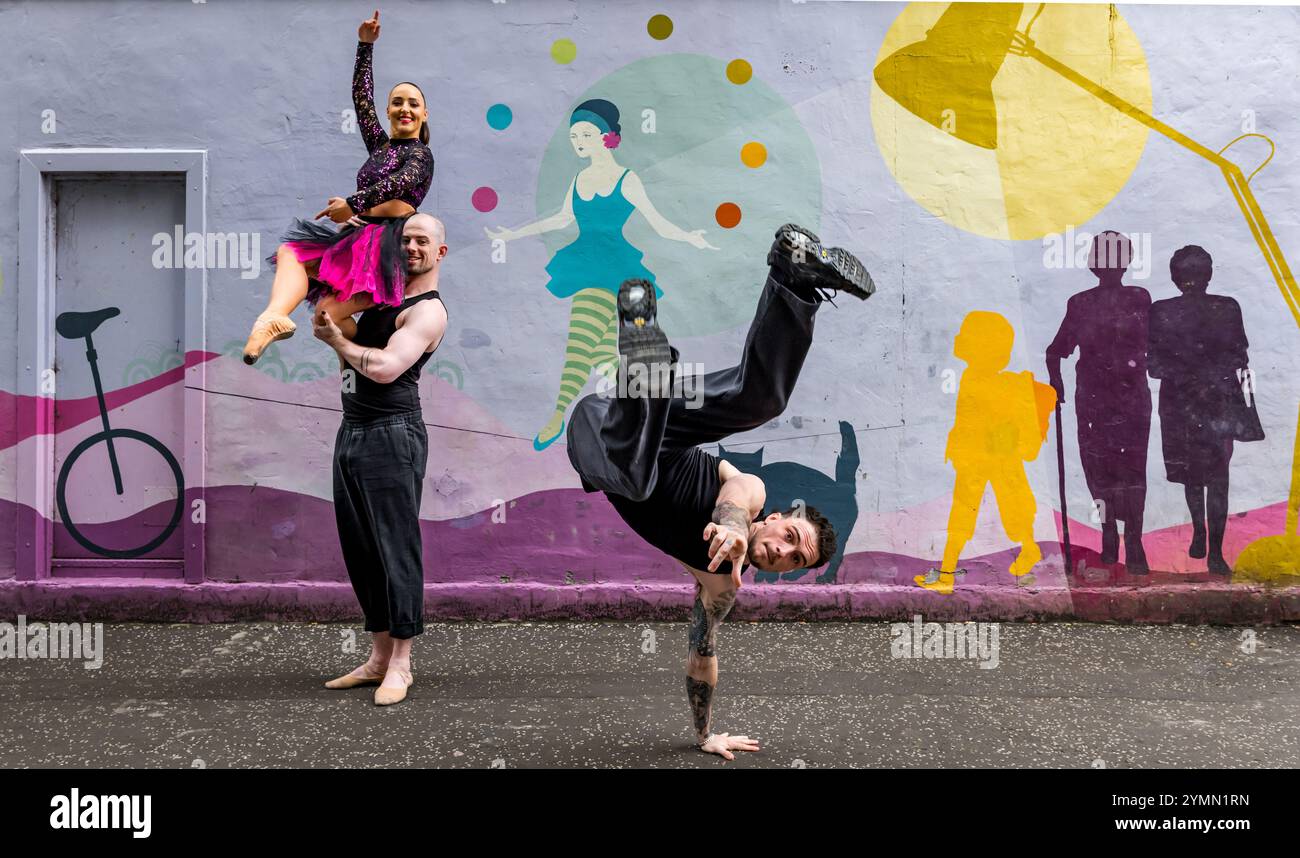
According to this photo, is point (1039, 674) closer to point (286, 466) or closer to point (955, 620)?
point (955, 620)

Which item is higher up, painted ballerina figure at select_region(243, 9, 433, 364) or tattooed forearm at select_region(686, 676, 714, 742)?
painted ballerina figure at select_region(243, 9, 433, 364)

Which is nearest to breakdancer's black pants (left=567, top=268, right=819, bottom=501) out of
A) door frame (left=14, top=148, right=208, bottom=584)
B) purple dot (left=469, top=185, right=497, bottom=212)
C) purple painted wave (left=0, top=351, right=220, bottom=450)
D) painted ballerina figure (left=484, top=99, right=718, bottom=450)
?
painted ballerina figure (left=484, top=99, right=718, bottom=450)

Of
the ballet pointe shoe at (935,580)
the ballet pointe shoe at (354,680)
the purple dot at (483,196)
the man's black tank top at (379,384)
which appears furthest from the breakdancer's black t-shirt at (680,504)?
the purple dot at (483,196)

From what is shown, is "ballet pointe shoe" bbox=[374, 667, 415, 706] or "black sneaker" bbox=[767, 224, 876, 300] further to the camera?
"ballet pointe shoe" bbox=[374, 667, 415, 706]

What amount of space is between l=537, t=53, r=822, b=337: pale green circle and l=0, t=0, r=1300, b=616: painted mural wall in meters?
0.02

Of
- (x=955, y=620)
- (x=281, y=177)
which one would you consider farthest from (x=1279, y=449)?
(x=281, y=177)

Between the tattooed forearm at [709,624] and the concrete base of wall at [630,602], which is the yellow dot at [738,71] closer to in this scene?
the concrete base of wall at [630,602]

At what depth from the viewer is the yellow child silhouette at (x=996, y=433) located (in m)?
6.34

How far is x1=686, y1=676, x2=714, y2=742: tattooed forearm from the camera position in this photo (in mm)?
4047

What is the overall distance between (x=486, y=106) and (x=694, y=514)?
368 cm

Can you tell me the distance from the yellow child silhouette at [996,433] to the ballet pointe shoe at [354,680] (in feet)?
10.4

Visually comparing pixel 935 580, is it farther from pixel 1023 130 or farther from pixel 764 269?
pixel 1023 130

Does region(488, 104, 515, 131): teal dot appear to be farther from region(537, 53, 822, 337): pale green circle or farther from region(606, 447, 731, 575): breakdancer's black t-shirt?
region(606, 447, 731, 575): breakdancer's black t-shirt

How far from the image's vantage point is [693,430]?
356 centimetres
